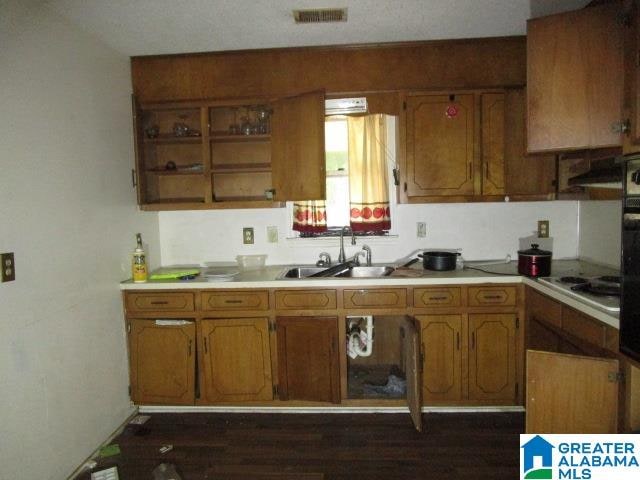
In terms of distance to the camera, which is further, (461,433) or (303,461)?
(461,433)

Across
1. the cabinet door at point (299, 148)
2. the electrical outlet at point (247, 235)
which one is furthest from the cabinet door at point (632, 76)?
the electrical outlet at point (247, 235)

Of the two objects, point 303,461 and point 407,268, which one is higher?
point 407,268

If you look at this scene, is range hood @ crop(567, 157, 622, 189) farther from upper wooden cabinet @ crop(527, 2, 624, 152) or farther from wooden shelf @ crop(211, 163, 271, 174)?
wooden shelf @ crop(211, 163, 271, 174)

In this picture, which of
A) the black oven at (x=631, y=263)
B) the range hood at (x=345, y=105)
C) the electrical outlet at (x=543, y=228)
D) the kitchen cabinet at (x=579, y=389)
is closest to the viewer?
the black oven at (x=631, y=263)

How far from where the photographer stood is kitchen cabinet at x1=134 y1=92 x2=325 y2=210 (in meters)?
2.72

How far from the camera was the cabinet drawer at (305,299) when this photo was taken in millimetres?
2633

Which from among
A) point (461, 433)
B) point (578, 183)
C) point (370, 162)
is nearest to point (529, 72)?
point (578, 183)

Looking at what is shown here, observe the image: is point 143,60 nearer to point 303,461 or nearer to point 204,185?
point 204,185

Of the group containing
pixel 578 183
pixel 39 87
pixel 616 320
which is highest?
pixel 39 87

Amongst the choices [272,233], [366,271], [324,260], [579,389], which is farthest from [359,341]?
[579,389]

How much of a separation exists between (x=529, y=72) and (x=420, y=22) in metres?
0.73

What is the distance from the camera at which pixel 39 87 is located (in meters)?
2.01

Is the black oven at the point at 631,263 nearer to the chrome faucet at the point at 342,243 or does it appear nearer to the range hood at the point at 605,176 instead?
the range hood at the point at 605,176

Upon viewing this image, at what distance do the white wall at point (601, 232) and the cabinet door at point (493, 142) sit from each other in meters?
0.67
